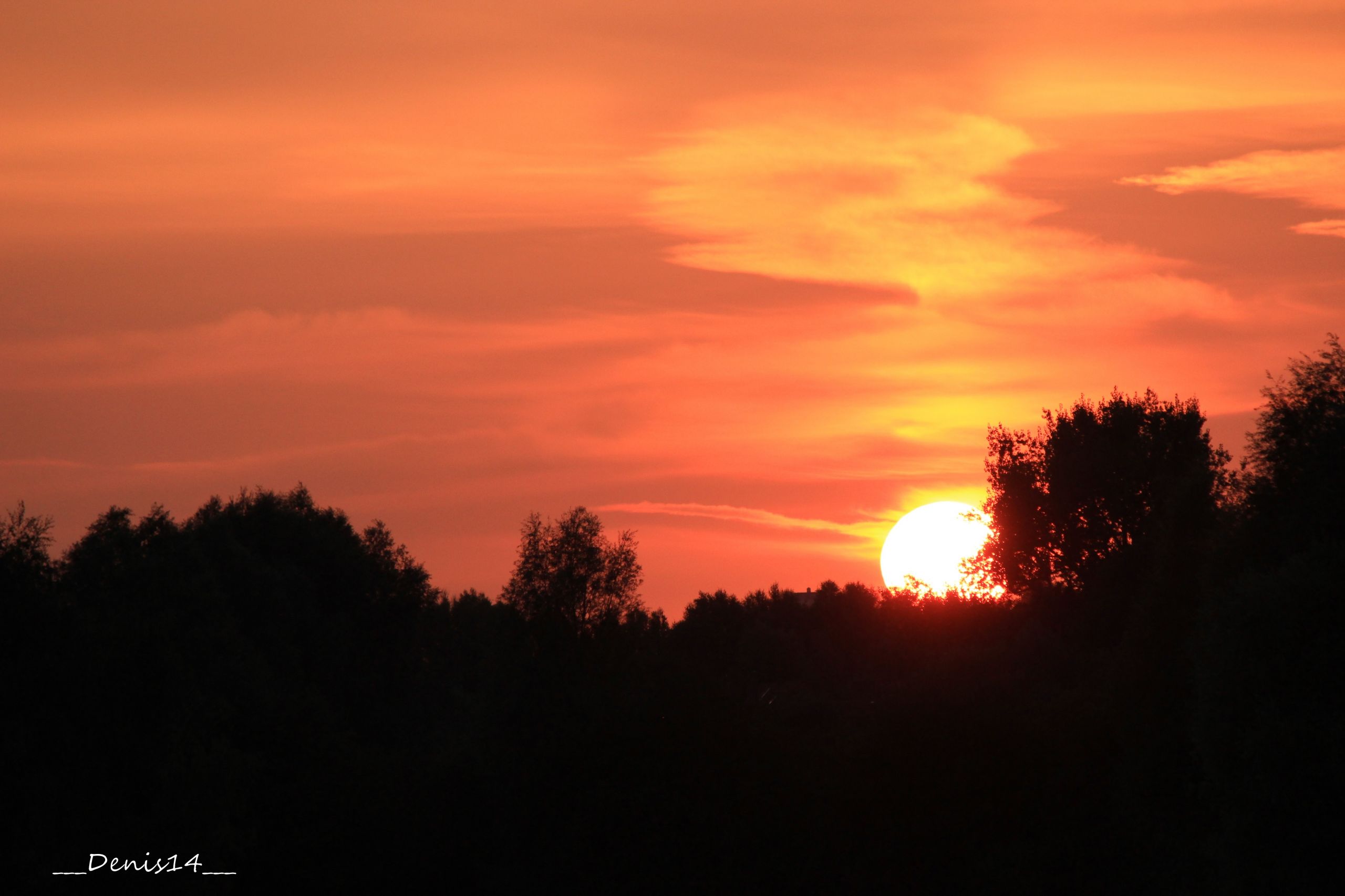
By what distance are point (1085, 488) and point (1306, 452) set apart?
47.0m

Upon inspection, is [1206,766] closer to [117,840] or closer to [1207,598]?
[1207,598]

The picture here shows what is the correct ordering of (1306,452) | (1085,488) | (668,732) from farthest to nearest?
(1085,488)
(668,732)
(1306,452)

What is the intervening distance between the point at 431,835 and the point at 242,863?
7613 millimetres

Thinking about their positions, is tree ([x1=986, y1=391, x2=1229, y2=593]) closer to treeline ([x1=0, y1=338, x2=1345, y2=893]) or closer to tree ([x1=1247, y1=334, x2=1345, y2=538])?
treeline ([x1=0, y1=338, x2=1345, y2=893])

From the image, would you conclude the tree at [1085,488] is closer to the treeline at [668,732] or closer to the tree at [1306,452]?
the treeline at [668,732]

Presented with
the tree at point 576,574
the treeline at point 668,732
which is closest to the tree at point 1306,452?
the treeline at point 668,732

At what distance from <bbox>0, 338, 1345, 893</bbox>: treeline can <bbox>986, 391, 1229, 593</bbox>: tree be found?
1664 mm

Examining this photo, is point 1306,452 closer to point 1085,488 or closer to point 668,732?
point 668,732

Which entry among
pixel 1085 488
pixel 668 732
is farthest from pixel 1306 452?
pixel 1085 488

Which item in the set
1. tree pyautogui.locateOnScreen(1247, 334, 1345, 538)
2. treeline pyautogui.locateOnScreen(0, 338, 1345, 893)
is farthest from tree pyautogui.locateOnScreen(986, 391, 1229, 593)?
tree pyautogui.locateOnScreen(1247, 334, 1345, 538)

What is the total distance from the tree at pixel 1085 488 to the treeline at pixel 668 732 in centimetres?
166

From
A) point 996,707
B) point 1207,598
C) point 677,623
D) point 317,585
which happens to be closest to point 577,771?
point 996,707

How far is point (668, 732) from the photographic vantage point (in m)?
51.3

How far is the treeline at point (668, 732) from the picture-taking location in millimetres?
32031
